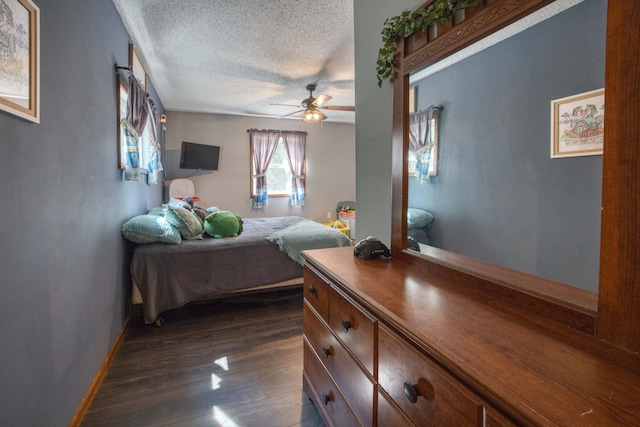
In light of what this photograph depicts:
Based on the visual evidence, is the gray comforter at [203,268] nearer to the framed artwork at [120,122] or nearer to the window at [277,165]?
the framed artwork at [120,122]

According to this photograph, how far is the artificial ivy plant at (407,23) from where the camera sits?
109 centimetres

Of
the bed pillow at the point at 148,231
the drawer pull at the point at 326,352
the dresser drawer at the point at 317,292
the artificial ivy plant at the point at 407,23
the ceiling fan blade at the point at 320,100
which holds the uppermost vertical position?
the ceiling fan blade at the point at 320,100

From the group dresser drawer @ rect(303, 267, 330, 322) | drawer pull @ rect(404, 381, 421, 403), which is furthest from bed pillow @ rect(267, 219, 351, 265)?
drawer pull @ rect(404, 381, 421, 403)

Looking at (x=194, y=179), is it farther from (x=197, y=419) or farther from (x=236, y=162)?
(x=197, y=419)

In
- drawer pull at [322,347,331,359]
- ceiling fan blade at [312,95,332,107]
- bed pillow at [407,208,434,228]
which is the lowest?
drawer pull at [322,347,331,359]

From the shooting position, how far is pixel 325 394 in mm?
1355

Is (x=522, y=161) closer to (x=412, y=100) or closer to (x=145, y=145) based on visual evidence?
(x=412, y=100)

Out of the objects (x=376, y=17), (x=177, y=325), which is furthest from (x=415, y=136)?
(x=177, y=325)

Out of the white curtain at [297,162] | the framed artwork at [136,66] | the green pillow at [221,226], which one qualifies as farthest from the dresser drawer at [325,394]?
the white curtain at [297,162]

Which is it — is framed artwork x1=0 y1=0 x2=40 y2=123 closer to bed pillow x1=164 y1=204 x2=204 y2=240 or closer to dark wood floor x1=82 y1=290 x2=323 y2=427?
dark wood floor x1=82 y1=290 x2=323 y2=427

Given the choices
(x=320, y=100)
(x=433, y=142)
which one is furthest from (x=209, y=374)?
(x=320, y=100)

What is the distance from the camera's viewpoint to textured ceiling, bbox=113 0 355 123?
230 centimetres

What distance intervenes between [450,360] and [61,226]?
1.64m

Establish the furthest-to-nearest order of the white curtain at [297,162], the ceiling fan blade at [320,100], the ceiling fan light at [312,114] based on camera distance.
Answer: the white curtain at [297,162] < the ceiling fan light at [312,114] < the ceiling fan blade at [320,100]
